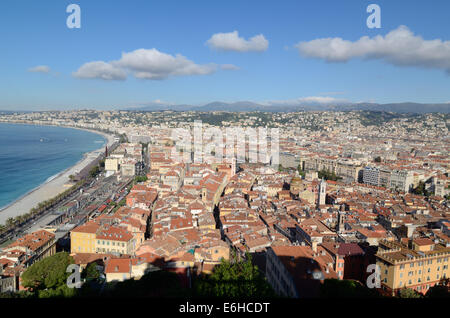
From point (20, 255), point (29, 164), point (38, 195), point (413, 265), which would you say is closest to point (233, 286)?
point (413, 265)

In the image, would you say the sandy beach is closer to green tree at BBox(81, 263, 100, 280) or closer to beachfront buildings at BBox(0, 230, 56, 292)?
beachfront buildings at BBox(0, 230, 56, 292)

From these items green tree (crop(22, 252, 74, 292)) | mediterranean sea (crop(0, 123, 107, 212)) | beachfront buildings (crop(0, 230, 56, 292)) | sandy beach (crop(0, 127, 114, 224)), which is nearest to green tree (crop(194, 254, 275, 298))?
green tree (crop(22, 252, 74, 292))

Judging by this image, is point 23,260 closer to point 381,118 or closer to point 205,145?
point 205,145

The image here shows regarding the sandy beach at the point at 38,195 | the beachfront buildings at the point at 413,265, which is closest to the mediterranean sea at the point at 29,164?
the sandy beach at the point at 38,195

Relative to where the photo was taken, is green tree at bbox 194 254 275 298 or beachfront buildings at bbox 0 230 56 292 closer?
green tree at bbox 194 254 275 298
